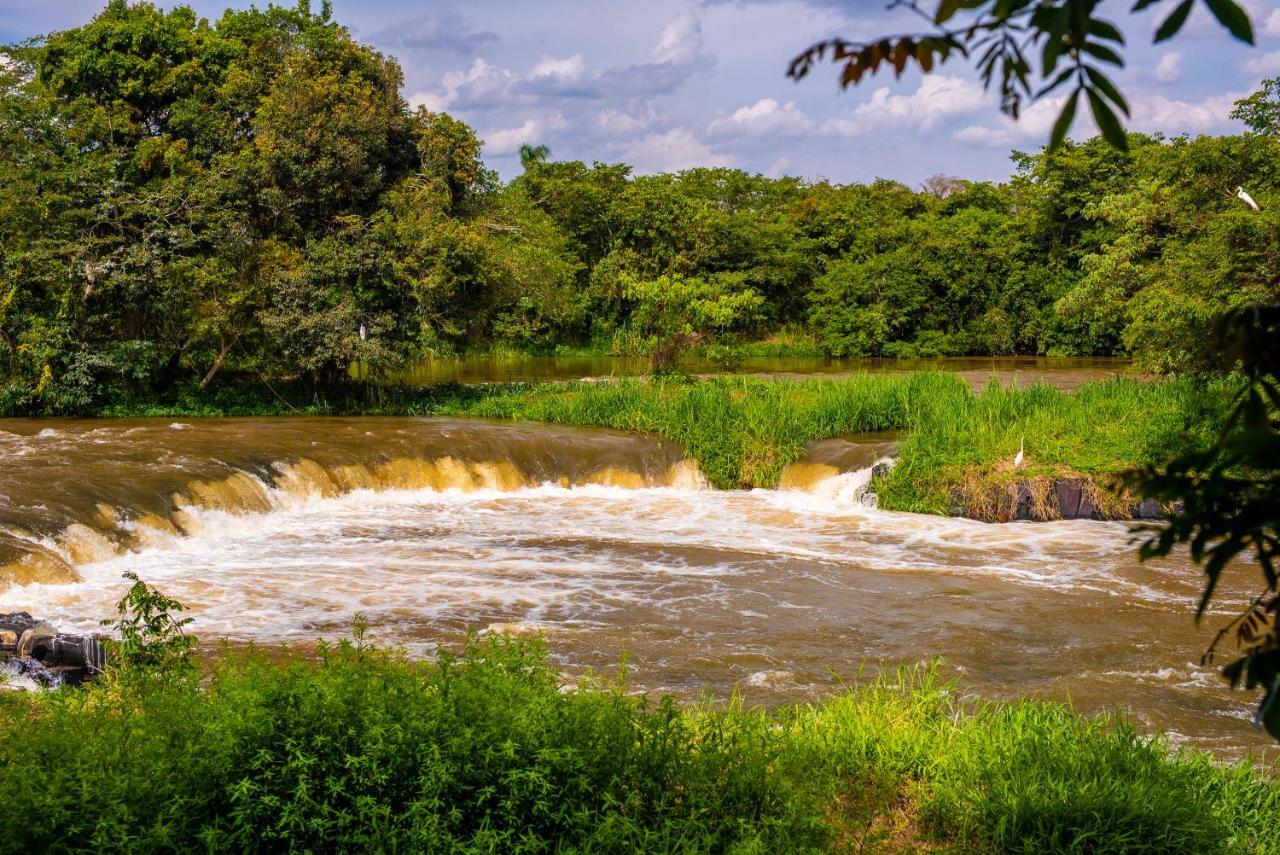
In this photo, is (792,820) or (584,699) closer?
(792,820)

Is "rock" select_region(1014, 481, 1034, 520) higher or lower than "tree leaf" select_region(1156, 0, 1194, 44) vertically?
lower

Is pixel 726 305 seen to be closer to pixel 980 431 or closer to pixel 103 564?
pixel 980 431

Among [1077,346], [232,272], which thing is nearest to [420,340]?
[232,272]

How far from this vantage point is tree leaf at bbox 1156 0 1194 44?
1.66 m

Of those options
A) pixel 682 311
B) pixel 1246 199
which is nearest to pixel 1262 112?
pixel 1246 199

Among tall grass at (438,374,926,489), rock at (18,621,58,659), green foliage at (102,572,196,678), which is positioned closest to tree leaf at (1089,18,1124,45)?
green foliage at (102,572,196,678)

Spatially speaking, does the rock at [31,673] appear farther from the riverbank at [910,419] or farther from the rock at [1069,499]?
the rock at [1069,499]

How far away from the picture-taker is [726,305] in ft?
77.7

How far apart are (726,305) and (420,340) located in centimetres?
684

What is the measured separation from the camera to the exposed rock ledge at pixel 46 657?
701 cm

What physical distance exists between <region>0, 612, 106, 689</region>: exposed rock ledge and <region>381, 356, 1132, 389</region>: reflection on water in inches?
713

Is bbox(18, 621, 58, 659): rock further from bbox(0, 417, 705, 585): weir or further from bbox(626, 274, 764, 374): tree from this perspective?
bbox(626, 274, 764, 374): tree

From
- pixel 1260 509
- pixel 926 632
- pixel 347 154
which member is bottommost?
pixel 926 632

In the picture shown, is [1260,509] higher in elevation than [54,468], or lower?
higher
